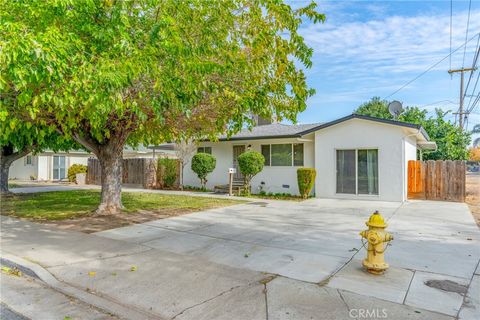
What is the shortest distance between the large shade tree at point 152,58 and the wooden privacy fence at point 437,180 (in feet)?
28.1

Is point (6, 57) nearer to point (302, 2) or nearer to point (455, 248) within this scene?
point (302, 2)

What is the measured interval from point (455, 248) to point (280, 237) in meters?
3.24

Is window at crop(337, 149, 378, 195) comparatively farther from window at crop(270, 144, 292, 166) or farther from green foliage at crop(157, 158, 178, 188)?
green foliage at crop(157, 158, 178, 188)

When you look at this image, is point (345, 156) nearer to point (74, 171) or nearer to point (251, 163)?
point (251, 163)

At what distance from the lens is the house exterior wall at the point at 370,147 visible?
1248 centimetres

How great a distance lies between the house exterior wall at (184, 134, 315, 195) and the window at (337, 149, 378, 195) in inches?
61.7

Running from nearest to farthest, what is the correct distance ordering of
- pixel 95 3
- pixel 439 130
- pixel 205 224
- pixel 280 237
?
pixel 95 3, pixel 280 237, pixel 205 224, pixel 439 130

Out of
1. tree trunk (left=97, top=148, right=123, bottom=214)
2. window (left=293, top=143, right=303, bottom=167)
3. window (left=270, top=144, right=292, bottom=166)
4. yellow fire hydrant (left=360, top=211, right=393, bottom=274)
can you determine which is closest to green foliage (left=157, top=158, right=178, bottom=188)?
window (left=270, top=144, right=292, bottom=166)

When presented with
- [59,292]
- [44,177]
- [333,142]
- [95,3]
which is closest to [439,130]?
[333,142]

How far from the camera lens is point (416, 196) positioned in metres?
14.0

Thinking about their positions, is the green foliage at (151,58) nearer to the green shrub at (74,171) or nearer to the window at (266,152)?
the window at (266,152)

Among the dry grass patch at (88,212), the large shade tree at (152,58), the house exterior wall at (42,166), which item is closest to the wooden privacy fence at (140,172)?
the house exterior wall at (42,166)

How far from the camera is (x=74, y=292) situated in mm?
4012

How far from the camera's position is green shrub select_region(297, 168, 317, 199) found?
542 inches
